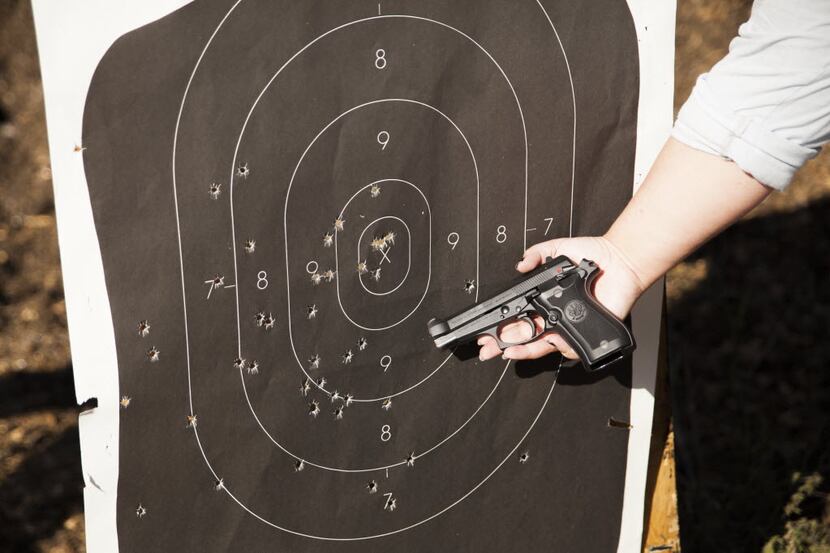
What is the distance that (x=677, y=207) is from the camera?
97 cm

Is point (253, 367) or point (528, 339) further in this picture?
point (528, 339)

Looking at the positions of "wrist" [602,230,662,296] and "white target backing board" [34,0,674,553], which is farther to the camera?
"wrist" [602,230,662,296]

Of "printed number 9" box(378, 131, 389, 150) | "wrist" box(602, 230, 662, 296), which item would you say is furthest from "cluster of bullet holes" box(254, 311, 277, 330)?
"wrist" box(602, 230, 662, 296)

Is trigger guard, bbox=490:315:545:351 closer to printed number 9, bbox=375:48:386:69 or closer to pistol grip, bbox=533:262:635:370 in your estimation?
pistol grip, bbox=533:262:635:370

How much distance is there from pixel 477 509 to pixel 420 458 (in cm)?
14

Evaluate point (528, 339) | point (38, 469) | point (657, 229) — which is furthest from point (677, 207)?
point (38, 469)

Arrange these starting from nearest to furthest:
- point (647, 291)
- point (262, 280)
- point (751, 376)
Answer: point (262, 280)
point (647, 291)
point (751, 376)

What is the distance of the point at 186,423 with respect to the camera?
0.87 metres

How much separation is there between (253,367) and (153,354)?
12cm

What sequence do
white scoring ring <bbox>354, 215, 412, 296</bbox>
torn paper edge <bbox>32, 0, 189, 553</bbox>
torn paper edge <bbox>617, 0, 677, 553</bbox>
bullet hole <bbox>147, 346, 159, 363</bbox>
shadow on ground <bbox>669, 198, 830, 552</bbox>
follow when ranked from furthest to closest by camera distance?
1. shadow on ground <bbox>669, 198, 830, 552</bbox>
2. torn paper edge <bbox>617, 0, 677, 553</bbox>
3. white scoring ring <bbox>354, 215, 412, 296</bbox>
4. bullet hole <bbox>147, 346, 159, 363</bbox>
5. torn paper edge <bbox>32, 0, 189, 553</bbox>

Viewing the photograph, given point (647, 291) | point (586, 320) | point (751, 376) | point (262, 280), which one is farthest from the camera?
point (751, 376)

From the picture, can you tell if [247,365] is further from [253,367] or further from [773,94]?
[773,94]

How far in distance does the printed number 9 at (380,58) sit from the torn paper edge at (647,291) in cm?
39

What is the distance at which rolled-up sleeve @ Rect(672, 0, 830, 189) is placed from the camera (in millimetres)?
857
